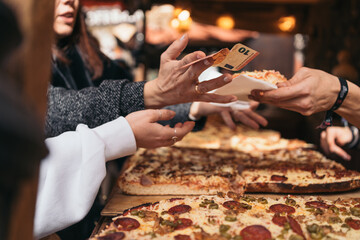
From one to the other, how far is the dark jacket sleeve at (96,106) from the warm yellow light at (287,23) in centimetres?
540

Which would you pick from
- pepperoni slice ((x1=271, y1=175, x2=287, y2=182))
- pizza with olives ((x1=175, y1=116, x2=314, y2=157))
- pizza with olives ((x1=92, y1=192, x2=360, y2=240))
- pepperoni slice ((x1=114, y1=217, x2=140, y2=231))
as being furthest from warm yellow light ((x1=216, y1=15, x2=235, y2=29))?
pepperoni slice ((x1=114, y1=217, x2=140, y2=231))

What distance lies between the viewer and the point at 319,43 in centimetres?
770

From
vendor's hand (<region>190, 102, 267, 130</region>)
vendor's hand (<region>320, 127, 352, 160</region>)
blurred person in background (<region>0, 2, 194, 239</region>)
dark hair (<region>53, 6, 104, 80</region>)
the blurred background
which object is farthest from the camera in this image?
the blurred background

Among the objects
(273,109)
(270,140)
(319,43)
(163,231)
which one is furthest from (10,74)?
(319,43)

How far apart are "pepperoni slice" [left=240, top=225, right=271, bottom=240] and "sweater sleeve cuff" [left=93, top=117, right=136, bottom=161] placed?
2.53 ft

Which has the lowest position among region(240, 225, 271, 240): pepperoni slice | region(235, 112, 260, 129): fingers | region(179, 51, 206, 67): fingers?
region(235, 112, 260, 129): fingers

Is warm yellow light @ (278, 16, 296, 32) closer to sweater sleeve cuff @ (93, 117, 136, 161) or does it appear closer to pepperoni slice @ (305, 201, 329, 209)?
pepperoni slice @ (305, 201, 329, 209)

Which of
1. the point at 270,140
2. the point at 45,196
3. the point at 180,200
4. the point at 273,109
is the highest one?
the point at 45,196

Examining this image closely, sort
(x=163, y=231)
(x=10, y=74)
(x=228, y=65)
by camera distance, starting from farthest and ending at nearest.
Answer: (x=228, y=65)
(x=163, y=231)
(x=10, y=74)

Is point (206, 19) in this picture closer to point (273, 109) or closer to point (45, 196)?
point (273, 109)

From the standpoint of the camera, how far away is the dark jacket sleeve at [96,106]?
91.0 inches

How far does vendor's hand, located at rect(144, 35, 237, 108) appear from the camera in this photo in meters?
2.02

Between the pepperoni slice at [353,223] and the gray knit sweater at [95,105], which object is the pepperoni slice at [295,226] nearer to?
the pepperoni slice at [353,223]

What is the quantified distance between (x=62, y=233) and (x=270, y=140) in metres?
2.80
